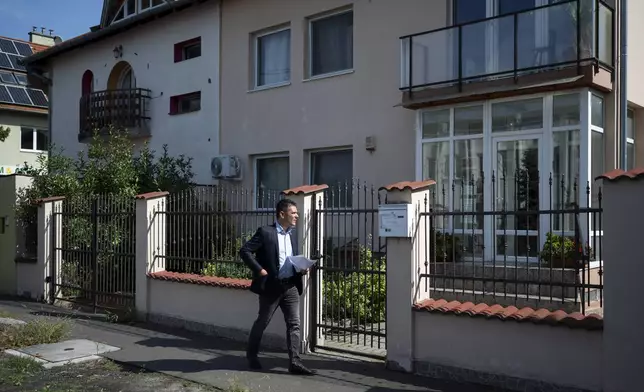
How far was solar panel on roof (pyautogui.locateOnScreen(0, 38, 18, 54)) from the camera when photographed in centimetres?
2772

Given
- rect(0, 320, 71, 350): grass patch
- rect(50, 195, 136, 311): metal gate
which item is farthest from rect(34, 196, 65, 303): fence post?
rect(0, 320, 71, 350): grass patch

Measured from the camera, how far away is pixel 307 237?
25.8 feet

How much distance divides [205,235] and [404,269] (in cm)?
359

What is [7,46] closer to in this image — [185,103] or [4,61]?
[4,61]

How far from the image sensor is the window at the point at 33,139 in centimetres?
2781

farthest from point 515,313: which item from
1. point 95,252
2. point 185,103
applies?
point 185,103

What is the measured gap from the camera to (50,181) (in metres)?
13.0

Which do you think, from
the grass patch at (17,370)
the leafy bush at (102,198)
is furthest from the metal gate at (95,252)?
the grass patch at (17,370)

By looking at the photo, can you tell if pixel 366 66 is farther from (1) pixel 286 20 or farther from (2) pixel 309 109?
(1) pixel 286 20

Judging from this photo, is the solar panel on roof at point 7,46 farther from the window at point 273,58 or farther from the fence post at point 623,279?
the fence post at point 623,279

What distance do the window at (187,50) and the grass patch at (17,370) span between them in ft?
34.4

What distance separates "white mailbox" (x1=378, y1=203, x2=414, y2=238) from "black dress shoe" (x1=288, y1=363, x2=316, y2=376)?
1634 millimetres

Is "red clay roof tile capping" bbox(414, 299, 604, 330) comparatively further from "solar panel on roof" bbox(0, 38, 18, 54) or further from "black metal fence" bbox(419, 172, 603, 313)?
"solar panel on roof" bbox(0, 38, 18, 54)

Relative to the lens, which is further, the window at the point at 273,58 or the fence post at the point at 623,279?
the window at the point at 273,58
